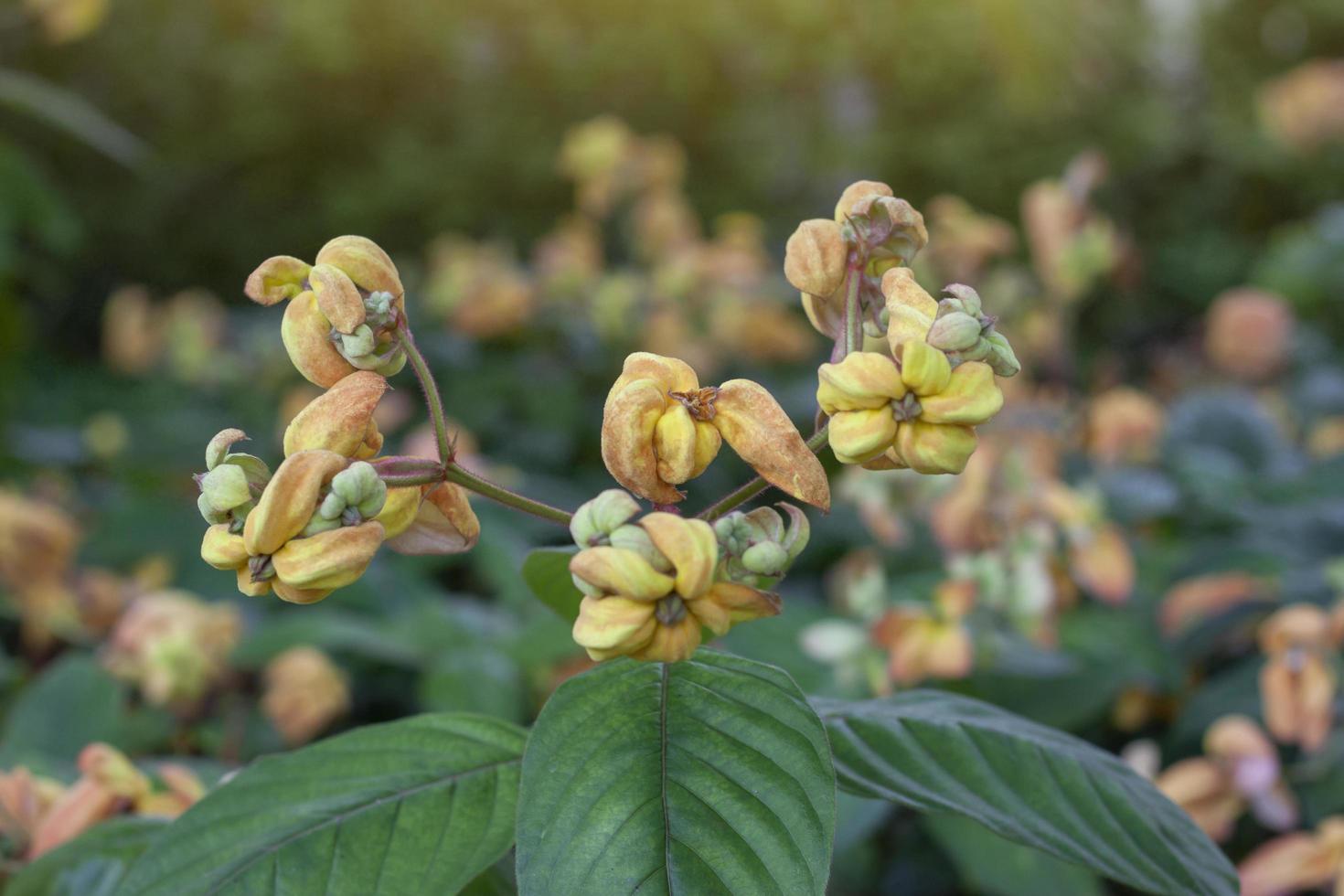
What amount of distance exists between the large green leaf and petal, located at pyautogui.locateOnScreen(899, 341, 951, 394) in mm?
181

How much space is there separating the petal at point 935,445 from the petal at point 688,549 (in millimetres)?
91

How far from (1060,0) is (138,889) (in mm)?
4677

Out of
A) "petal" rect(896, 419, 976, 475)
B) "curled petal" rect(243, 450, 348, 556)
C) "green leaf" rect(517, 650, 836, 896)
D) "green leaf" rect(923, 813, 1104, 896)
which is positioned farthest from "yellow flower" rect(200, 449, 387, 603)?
"green leaf" rect(923, 813, 1104, 896)

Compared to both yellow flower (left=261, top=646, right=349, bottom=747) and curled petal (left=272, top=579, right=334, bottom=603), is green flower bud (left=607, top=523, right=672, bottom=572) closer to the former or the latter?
curled petal (left=272, top=579, right=334, bottom=603)

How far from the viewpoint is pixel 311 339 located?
53 centimetres

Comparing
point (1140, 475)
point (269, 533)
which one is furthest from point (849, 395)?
point (1140, 475)

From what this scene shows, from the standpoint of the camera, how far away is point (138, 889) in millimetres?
526

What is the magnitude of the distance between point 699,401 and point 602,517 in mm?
67

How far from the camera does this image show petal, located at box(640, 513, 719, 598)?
17.2 inches

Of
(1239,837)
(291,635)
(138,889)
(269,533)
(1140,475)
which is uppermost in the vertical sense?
(1140,475)

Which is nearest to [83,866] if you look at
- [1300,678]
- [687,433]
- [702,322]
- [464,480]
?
[464,480]

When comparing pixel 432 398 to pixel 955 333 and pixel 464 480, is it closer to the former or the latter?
pixel 464 480

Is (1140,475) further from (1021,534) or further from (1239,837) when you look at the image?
(1239,837)

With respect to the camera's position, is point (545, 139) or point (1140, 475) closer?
point (1140, 475)
